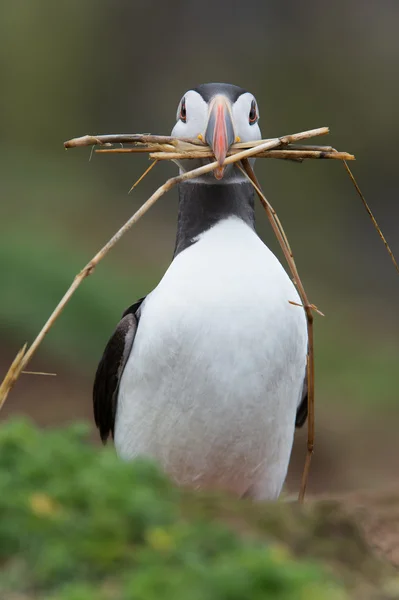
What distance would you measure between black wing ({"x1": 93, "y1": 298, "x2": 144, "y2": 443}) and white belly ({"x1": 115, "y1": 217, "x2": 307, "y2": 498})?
0.09 m

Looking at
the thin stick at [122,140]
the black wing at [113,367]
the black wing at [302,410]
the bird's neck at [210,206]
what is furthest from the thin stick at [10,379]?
the black wing at [302,410]

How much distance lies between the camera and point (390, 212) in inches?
689

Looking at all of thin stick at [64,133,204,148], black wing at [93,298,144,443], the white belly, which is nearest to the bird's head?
thin stick at [64,133,204,148]

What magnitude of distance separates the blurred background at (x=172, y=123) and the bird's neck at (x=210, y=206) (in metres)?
8.59

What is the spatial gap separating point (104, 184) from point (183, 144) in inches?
550

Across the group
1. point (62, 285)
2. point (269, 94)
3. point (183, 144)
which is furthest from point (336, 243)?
point (183, 144)

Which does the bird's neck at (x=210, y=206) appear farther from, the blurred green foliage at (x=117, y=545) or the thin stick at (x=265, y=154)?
the blurred green foliage at (x=117, y=545)

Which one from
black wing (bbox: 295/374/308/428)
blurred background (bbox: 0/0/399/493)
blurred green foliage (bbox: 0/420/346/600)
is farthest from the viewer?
blurred background (bbox: 0/0/399/493)

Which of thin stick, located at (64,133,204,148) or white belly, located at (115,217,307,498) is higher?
thin stick, located at (64,133,204,148)

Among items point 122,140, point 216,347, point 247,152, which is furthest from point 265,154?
point 216,347

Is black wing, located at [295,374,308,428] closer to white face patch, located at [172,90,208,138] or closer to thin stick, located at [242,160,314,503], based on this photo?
thin stick, located at [242,160,314,503]

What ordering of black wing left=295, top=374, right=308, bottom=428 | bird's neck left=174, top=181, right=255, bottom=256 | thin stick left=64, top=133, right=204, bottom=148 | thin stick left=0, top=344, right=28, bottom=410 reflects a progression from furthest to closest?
black wing left=295, top=374, right=308, bottom=428 → bird's neck left=174, top=181, right=255, bottom=256 → thin stick left=64, top=133, right=204, bottom=148 → thin stick left=0, top=344, right=28, bottom=410

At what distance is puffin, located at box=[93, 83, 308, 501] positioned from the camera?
15.0 ft

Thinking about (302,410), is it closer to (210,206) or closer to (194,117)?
(210,206)
